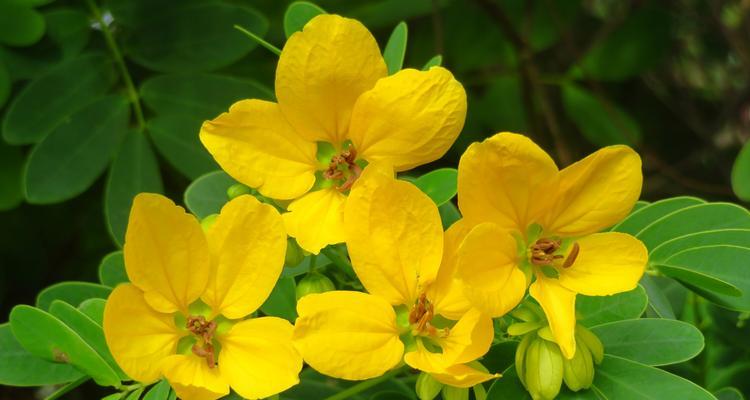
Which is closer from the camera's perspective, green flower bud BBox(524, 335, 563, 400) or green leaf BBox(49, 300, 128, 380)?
green flower bud BBox(524, 335, 563, 400)

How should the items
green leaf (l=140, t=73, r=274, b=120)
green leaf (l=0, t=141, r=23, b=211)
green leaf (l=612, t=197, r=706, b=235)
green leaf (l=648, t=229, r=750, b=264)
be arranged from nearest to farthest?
green leaf (l=648, t=229, r=750, b=264) < green leaf (l=612, t=197, r=706, b=235) < green leaf (l=140, t=73, r=274, b=120) < green leaf (l=0, t=141, r=23, b=211)

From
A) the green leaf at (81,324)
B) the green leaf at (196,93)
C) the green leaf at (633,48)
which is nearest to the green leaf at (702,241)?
the green leaf at (81,324)

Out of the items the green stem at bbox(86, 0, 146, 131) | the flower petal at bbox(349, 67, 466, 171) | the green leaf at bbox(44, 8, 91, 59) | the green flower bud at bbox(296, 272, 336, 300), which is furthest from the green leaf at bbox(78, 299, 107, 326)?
the green leaf at bbox(44, 8, 91, 59)

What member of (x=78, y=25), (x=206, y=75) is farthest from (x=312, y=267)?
(x=78, y=25)

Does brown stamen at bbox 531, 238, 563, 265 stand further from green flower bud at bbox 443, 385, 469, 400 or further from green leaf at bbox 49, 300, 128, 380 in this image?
green leaf at bbox 49, 300, 128, 380

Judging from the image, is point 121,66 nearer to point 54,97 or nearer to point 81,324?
point 54,97

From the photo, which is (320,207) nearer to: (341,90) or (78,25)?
(341,90)

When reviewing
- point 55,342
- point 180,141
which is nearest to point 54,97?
point 180,141
